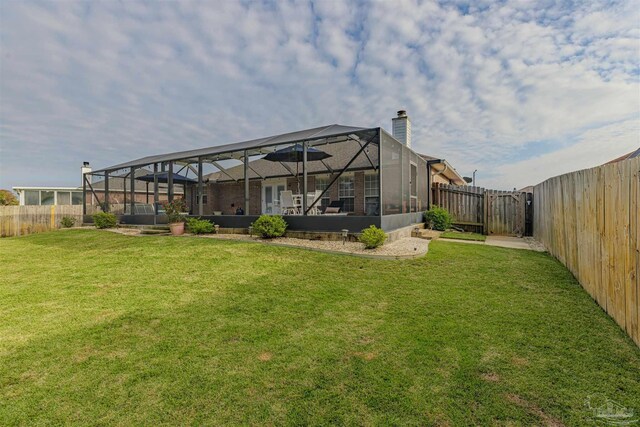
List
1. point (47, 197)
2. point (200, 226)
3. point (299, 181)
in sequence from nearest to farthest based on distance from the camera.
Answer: point (200, 226)
point (299, 181)
point (47, 197)

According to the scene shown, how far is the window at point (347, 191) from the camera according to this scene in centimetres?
1409

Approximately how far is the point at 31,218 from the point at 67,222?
194cm

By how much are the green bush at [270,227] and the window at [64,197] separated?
85.0ft

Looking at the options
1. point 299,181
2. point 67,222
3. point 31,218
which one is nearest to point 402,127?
point 299,181

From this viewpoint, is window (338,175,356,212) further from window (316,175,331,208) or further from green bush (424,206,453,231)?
green bush (424,206,453,231)

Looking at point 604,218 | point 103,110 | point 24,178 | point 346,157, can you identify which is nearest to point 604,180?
point 604,218

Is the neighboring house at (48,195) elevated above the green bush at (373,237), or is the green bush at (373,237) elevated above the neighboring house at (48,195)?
the neighboring house at (48,195)

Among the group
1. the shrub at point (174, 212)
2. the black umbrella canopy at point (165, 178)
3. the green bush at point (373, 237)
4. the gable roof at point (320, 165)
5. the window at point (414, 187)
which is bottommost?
the green bush at point (373, 237)

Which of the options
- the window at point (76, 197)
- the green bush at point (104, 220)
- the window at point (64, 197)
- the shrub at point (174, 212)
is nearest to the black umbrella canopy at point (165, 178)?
the green bush at point (104, 220)

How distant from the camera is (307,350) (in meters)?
A: 2.79

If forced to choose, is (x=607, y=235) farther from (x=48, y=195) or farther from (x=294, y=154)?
(x=48, y=195)

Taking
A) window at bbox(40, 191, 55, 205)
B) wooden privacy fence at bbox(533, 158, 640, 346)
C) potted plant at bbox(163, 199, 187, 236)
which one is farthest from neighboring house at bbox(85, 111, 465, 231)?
window at bbox(40, 191, 55, 205)

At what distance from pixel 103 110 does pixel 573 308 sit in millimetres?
24192

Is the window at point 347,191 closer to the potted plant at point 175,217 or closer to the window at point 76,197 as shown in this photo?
the potted plant at point 175,217
